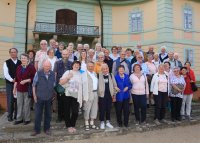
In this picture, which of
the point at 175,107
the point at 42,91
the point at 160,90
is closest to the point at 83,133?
the point at 42,91

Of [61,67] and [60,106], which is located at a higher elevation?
[61,67]

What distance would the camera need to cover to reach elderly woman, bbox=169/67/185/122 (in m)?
8.26

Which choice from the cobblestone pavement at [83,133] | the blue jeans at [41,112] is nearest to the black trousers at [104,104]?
the cobblestone pavement at [83,133]

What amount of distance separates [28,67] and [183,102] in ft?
16.5

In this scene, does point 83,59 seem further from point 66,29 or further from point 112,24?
point 112,24

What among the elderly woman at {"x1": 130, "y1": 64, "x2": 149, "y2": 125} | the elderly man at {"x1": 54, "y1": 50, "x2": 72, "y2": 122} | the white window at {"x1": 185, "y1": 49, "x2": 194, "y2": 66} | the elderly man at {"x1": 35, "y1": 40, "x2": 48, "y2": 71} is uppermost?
the white window at {"x1": 185, "y1": 49, "x2": 194, "y2": 66}

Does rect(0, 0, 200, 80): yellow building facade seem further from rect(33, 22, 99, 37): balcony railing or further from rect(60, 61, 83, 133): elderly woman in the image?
rect(60, 61, 83, 133): elderly woman

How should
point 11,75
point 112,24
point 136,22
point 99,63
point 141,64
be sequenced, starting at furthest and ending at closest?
point 112,24 → point 136,22 → point 141,64 → point 99,63 → point 11,75

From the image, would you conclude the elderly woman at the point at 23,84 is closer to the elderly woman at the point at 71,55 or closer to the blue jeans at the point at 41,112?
the blue jeans at the point at 41,112

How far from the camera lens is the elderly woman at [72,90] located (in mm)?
6688

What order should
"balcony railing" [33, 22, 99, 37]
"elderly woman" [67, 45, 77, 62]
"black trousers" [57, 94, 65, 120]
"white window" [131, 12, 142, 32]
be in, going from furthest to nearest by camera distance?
"white window" [131, 12, 142, 32] → "balcony railing" [33, 22, 99, 37] → "elderly woman" [67, 45, 77, 62] → "black trousers" [57, 94, 65, 120]

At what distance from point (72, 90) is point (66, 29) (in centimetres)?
1223

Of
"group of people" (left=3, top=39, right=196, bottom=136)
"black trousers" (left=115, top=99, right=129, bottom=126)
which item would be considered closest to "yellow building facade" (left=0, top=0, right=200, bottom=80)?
"group of people" (left=3, top=39, right=196, bottom=136)

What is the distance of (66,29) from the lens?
1833 centimetres
